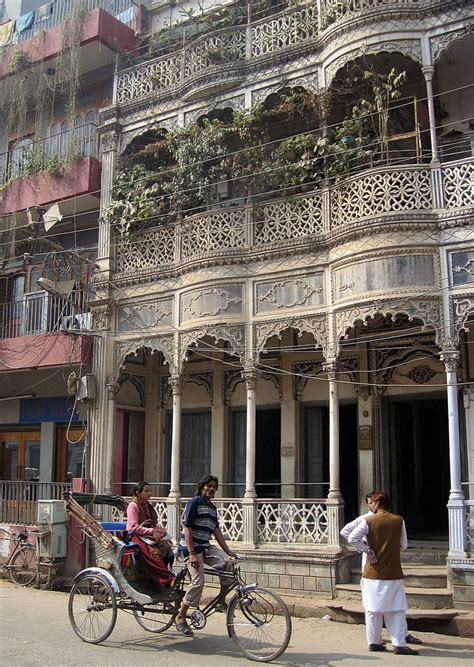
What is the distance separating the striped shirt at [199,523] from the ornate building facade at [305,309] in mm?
4034

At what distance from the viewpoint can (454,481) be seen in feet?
34.8

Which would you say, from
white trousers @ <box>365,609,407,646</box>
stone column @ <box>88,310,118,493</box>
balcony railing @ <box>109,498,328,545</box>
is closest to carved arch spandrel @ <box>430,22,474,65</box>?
balcony railing @ <box>109,498,328,545</box>

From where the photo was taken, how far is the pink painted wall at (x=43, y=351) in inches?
589

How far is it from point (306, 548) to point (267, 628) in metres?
4.38

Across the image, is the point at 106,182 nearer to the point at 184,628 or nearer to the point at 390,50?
the point at 390,50

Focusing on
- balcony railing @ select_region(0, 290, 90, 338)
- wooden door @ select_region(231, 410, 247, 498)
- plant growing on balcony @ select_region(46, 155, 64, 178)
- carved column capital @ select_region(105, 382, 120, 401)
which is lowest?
wooden door @ select_region(231, 410, 247, 498)

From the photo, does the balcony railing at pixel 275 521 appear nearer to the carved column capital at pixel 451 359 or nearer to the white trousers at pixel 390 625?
the carved column capital at pixel 451 359

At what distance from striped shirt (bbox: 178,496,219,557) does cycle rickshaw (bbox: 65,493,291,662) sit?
28 cm

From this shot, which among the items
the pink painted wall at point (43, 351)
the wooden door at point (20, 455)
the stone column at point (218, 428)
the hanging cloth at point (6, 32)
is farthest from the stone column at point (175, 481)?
the hanging cloth at point (6, 32)

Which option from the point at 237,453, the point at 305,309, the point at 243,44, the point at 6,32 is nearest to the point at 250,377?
the point at 305,309

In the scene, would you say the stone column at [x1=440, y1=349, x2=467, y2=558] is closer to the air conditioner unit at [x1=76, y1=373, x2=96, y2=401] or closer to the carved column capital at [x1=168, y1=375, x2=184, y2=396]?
the carved column capital at [x1=168, y1=375, x2=184, y2=396]

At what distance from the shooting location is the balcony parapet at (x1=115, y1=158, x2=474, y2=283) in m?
11.4

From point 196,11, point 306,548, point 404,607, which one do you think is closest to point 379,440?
point 306,548

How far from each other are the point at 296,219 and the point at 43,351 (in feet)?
21.4
